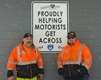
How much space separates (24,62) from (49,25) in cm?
129

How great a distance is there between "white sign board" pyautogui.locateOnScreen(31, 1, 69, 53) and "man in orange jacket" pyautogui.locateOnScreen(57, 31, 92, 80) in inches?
24.8

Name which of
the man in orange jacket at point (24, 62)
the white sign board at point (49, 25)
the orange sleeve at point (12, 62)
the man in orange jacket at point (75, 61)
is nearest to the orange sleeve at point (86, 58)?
the man in orange jacket at point (75, 61)

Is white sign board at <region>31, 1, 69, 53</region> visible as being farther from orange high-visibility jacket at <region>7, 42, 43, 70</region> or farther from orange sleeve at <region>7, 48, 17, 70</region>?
orange sleeve at <region>7, 48, 17, 70</region>

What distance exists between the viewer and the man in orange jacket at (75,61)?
606 centimetres

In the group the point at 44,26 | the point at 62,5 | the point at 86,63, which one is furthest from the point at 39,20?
the point at 86,63

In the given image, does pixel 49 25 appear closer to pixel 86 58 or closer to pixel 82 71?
pixel 86 58

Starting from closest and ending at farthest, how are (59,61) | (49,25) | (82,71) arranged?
1. (82,71)
2. (59,61)
3. (49,25)

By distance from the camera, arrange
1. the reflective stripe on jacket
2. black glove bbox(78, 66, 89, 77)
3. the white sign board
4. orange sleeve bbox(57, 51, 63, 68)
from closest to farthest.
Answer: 1. black glove bbox(78, 66, 89, 77)
2. the reflective stripe on jacket
3. orange sleeve bbox(57, 51, 63, 68)
4. the white sign board

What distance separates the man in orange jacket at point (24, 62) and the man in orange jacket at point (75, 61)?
0.63 metres

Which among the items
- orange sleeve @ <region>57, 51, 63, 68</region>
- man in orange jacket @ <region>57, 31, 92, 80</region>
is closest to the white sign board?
orange sleeve @ <region>57, 51, 63, 68</region>

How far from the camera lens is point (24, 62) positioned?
614 centimetres

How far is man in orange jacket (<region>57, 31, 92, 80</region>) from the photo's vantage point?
19.9 feet

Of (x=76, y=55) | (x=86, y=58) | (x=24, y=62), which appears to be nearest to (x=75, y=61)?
(x=76, y=55)

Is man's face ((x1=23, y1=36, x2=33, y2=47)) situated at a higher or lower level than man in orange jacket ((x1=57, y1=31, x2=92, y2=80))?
higher
